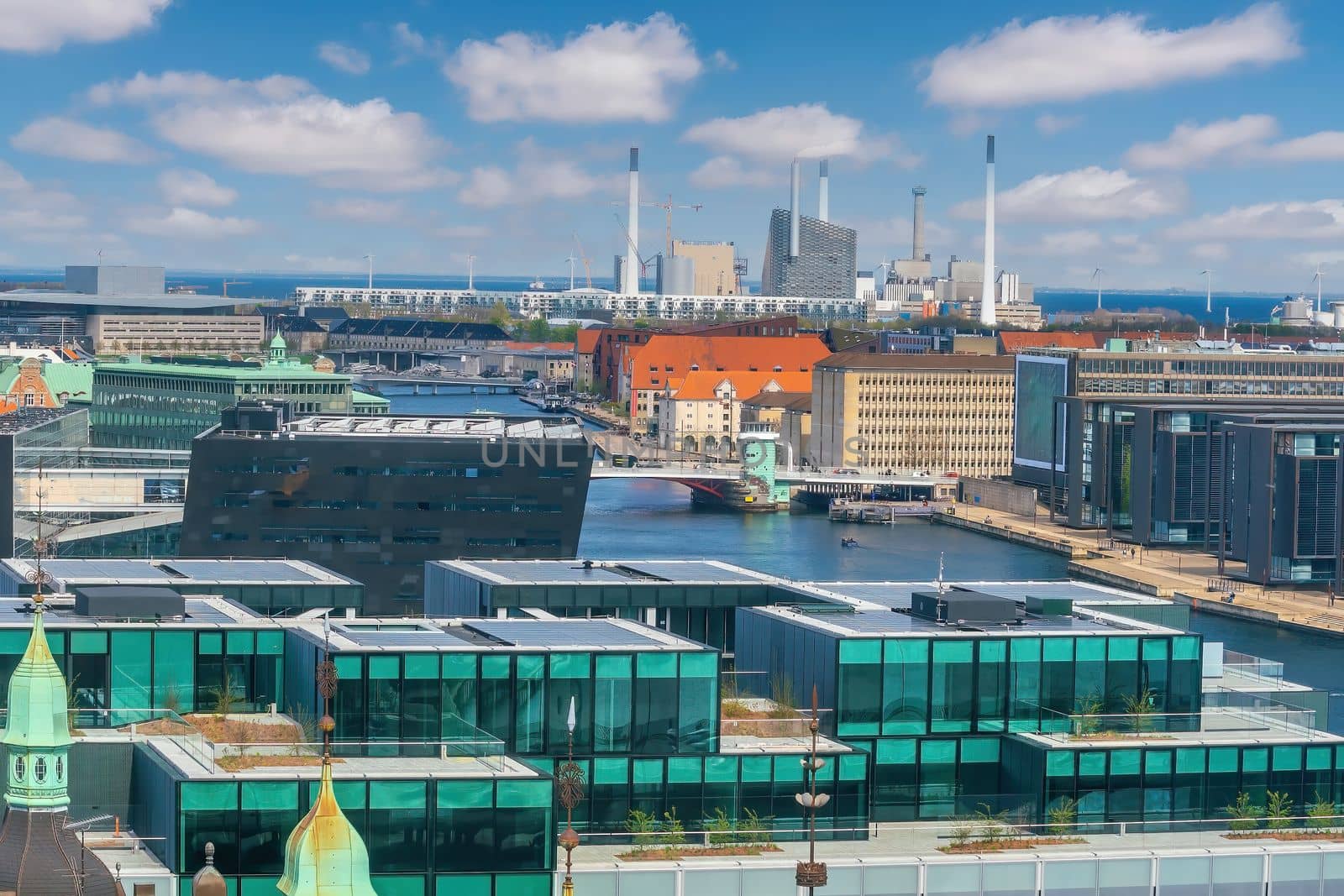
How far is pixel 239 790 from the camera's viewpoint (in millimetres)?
12039

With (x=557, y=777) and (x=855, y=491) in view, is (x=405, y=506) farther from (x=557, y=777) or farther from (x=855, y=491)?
(x=855, y=491)

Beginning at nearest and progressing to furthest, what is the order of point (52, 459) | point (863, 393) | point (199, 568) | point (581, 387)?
point (199, 568) < point (52, 459) < point (863, 393) < point (581, 387)

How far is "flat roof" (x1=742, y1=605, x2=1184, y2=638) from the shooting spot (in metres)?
15.6

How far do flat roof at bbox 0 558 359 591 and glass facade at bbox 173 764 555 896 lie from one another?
492cm

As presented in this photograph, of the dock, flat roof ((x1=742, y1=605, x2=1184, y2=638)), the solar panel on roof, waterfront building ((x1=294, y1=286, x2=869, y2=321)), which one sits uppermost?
waterfront building ((x1=294, y1=286, x2=869, y2=321))

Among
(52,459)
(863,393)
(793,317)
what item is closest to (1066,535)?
(863,393)

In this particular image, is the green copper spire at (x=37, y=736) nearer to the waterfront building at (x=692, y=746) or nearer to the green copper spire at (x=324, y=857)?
the waterfront building at (x=692, y=746)

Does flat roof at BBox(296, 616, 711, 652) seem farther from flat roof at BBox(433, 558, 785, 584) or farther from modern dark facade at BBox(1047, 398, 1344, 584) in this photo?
modern dark facade at BBox(1047, 398, 1344, 584)

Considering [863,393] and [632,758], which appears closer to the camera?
[632,758]

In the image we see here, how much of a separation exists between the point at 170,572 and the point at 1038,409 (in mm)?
43448

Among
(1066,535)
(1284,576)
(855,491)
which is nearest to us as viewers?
(1284,576)

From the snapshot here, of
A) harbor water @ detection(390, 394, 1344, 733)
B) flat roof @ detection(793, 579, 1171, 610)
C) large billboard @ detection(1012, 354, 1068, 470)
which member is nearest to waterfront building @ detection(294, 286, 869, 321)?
large billboard @ detection(1012, 354, 1068, 470)

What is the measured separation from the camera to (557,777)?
12734mm

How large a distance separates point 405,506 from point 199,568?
47.8ft
